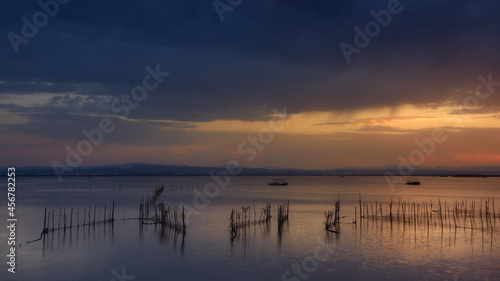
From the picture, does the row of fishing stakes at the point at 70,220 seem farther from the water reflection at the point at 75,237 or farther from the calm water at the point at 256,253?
the calm water at the point at 256,253

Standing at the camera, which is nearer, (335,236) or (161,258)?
(161,258)

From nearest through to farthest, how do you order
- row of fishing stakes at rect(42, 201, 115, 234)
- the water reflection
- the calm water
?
the calm water, the water reflection, row of fishing stakes at rect(42, 201, 115, 234)

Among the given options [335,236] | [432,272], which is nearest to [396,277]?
[432,272]

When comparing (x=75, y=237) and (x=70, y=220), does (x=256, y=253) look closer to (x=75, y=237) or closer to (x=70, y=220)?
(x=75, y=237)

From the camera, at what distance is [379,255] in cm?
2025

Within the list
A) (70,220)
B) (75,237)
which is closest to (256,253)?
(75,237)

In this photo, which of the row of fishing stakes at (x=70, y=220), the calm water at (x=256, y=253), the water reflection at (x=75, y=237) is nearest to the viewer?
the calm water at (x=256, y=253)

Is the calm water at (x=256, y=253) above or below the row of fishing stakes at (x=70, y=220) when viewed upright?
below

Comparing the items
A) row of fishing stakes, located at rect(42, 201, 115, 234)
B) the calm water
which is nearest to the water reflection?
the calm water

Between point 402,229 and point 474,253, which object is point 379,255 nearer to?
point 474,253

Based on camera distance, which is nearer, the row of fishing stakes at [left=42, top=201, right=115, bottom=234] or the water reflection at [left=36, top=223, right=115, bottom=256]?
the water reflection at [left=36, top=223, right=115, bottom=256]

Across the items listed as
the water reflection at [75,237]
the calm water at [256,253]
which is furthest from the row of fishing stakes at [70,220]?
the calm water at [256,253]

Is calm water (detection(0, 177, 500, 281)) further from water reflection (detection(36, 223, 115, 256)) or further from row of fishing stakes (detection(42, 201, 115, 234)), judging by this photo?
row of fishing stakes (detection(42, 201, 115, 234))

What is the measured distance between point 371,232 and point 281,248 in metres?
8.08
